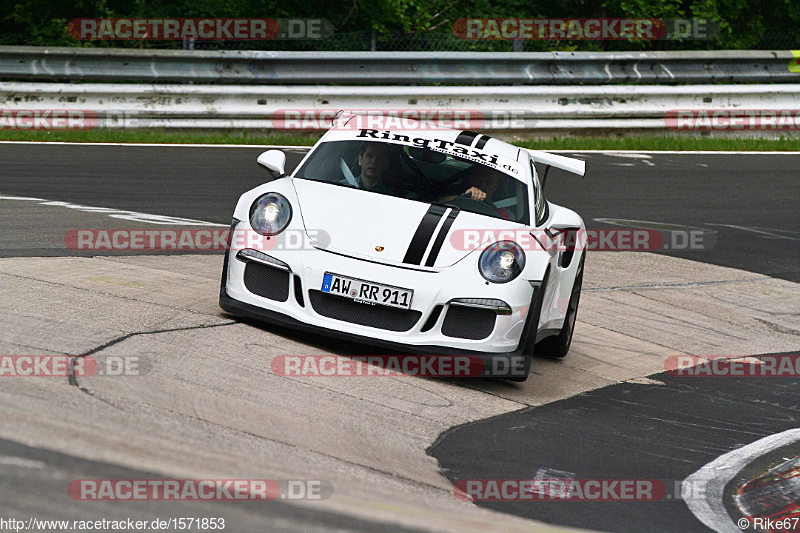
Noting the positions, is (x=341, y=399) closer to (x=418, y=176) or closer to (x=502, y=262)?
(x=502, y=262)

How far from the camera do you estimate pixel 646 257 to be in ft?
36.4

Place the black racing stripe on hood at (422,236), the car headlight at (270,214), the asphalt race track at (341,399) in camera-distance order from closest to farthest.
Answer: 1. the asphalt race track at (341,399)
2. the black racing stripe on hood at (422,236)
3. the car headlight at (270,214)

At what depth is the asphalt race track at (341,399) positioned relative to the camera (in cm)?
385

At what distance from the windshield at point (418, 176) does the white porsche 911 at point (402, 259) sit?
1 centimetres

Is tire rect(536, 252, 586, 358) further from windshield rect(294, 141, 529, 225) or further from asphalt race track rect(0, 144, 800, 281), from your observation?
asphalt race track rect(0, 144, 800, 281)

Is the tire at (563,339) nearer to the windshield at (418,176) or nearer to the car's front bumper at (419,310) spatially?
the windshield at (418,176)

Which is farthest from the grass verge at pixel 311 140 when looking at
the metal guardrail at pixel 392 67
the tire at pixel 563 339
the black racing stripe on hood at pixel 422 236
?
the black racing stripe on hood at pixel 422 236

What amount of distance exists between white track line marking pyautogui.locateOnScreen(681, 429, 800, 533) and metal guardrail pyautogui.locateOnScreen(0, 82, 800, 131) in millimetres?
10656

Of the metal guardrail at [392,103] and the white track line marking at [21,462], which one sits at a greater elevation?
the metal guardrail at [392,103]

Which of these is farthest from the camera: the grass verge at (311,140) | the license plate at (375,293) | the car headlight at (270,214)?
the grass verge at (311,140)

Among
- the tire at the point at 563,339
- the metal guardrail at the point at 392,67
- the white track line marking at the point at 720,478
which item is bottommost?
the white track line marking at the point at 720,478

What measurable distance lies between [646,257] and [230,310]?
5.67 metres

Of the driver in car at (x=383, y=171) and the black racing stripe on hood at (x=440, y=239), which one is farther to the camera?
the driver in car at (x=383, y=171)

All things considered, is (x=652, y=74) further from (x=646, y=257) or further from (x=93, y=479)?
(x=93, y=479)
